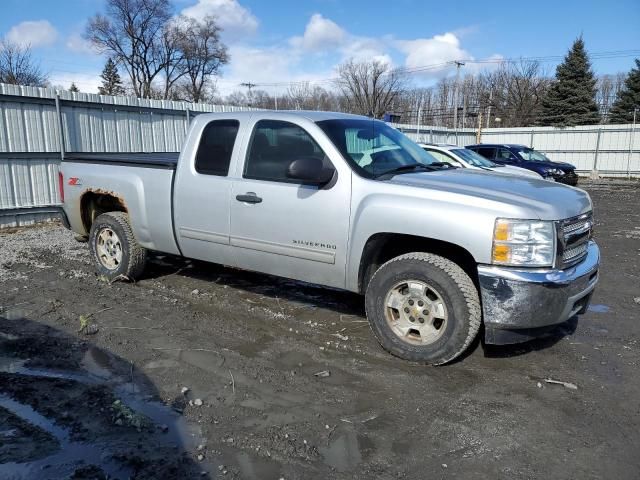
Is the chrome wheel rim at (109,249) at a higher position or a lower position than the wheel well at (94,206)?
lower

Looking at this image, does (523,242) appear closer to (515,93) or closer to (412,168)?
(412,168)

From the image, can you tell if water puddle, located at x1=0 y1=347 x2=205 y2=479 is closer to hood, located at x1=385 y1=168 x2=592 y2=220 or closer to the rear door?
the rear door

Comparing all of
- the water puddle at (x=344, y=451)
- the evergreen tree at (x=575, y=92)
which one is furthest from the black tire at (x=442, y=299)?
the evergreen tree at (x=575, y=92)

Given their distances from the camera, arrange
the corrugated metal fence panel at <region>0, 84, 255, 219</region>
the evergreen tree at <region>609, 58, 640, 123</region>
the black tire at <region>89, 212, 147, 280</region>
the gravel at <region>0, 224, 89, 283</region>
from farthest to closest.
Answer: the evergreen tree at <region>609, 58, 640, 123</region> < the corrugated metal fence panel at <region>0, 84, 255, 219</region> < the gravel at <region>0, 224, 89, 283</region> < the black tire at <region>89, 212, 147, 280</region>

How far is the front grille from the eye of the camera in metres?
3.68

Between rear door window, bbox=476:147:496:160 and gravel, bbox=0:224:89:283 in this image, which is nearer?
gravel, bbox=0:224:89:283

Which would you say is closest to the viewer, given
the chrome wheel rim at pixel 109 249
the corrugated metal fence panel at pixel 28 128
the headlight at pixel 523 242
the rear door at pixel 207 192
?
the headlight at pixel 523 242

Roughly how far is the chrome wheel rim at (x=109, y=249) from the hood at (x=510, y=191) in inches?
144

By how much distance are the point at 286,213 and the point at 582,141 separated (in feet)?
96.8

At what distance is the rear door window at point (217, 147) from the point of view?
502cm

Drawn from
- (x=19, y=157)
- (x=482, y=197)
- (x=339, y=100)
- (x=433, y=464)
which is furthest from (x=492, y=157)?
(x=339, y=100)

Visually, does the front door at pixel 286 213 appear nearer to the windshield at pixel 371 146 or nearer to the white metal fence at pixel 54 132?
the windshield at pixel 371 146

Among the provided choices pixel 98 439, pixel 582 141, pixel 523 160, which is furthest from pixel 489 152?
pixel 98 439

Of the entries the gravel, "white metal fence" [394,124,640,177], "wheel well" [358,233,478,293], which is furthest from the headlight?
"white metal fence" [394,124,640,177]
